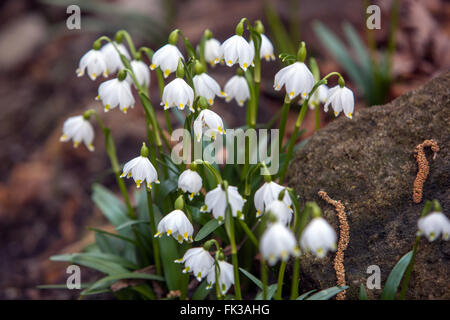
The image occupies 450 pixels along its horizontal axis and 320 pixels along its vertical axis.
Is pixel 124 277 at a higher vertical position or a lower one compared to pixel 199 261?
lower

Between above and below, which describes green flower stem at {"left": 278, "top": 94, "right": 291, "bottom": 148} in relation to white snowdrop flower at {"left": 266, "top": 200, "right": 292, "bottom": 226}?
above

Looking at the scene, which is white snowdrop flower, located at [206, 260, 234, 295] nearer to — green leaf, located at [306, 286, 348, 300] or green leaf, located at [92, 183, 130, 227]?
green leaf, located at [306, 286, 348, 300]

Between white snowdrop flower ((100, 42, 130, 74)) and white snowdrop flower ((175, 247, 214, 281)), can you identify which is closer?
white snowdrop flower ((175, 247, 214, 281))

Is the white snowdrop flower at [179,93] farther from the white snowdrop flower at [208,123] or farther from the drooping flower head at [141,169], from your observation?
the drooping flower head at [141,169]

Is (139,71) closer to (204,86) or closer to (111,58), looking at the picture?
(111,58)

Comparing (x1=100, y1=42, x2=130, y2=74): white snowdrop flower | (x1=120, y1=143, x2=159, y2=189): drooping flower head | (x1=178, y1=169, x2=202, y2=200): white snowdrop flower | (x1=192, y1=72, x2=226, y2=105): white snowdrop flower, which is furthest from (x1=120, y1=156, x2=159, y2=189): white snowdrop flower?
(x1=100, y1=42, x2=130, y2=74): white snowdrop flower

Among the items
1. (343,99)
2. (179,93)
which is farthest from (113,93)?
(343,99)
